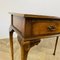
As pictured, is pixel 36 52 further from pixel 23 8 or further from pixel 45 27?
pixel 45 27

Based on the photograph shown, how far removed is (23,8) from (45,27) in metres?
Result: 1.70

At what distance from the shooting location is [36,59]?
168 cm

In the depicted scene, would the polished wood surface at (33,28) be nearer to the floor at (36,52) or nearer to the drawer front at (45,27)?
the drawer front at (45,27)

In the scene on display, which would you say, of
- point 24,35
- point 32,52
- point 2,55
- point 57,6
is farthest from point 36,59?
point 57,6

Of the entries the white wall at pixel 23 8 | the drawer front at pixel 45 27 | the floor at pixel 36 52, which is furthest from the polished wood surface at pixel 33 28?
the white wall at pixel 23 8

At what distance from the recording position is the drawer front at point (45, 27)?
783mm

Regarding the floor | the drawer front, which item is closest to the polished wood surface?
the drawer front

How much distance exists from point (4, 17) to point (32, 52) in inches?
38.1

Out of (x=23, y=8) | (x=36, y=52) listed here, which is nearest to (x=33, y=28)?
(x=36, y=52)

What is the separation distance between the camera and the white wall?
7.68 feet

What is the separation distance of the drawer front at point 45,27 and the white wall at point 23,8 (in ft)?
5.39

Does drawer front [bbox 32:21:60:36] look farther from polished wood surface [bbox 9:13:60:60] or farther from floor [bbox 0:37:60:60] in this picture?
floor [bbox 0:37:60:60]

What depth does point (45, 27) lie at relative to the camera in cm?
83

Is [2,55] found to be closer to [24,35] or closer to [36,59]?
[36,59]
